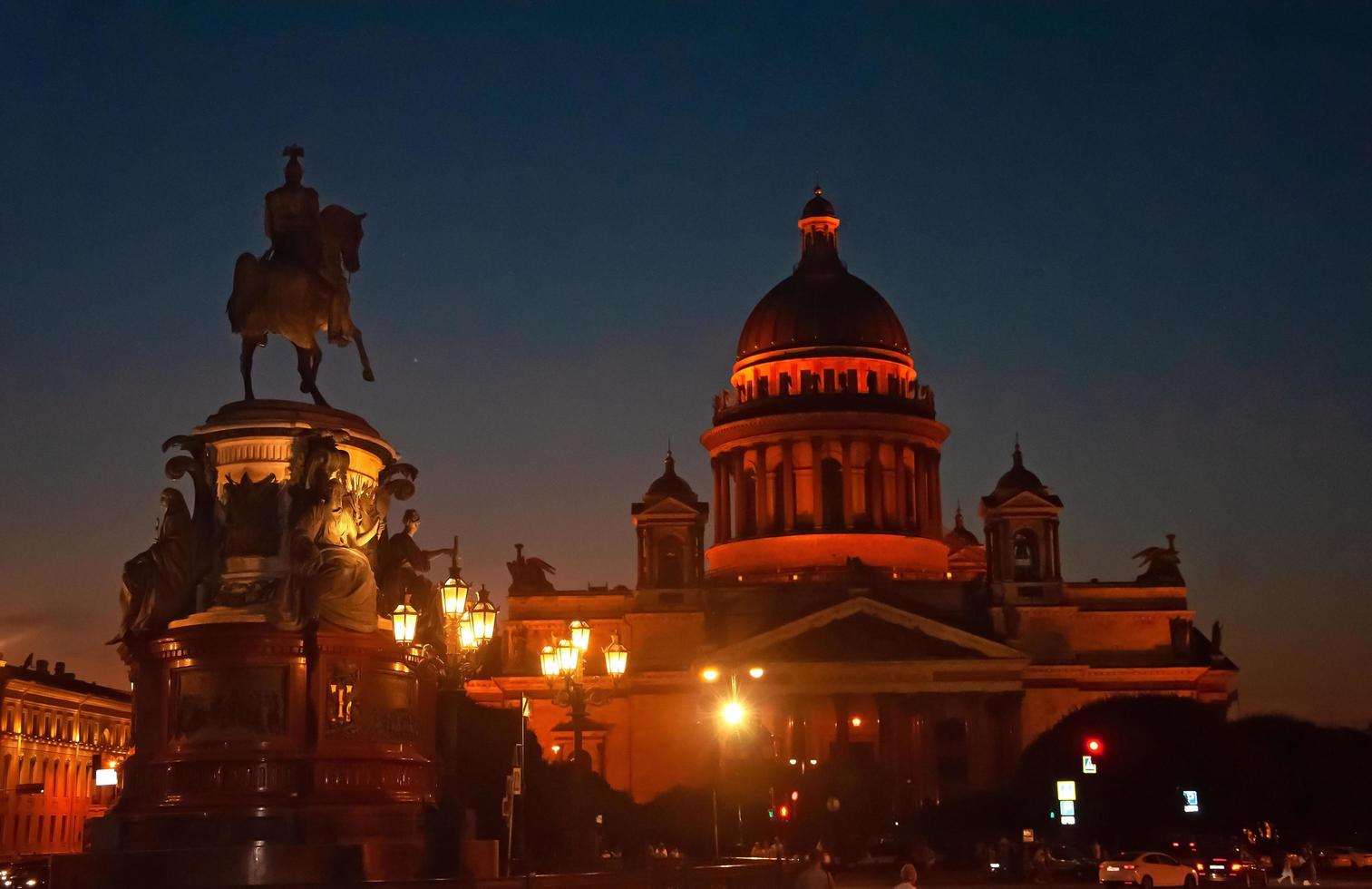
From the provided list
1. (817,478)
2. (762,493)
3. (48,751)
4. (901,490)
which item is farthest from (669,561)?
(48,751)

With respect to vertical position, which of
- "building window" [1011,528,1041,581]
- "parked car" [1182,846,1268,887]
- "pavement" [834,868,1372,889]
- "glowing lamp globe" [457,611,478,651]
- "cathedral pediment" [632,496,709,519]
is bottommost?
"pavement" [834,868,1372,889]

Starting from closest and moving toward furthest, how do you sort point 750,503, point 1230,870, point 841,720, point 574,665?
point 574,665, point 1230,870, point 841,720, point 750,503

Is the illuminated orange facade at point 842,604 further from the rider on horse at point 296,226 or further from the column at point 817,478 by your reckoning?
the rider on horse at point 296,226

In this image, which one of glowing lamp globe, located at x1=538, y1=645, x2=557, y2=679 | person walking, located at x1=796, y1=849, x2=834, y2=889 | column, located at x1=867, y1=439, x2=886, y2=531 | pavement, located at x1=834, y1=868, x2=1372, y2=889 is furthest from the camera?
column, located at x1=867, y1=439, x2=886, y2=531

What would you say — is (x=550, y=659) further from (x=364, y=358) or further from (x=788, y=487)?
(x=788, y=487)

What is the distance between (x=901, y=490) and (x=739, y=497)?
1008cm

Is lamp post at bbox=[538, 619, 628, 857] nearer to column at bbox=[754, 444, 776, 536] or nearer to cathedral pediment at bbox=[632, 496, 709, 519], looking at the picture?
cathedral pediment at bbox=[632, 496, 709, 519]

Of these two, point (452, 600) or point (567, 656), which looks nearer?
point (452, 600)

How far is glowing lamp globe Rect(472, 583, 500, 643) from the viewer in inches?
1177

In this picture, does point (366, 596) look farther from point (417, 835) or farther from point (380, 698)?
point (417, 835)

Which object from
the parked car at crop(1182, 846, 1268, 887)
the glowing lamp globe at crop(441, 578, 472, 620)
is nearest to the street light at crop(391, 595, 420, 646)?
the glowing lamp globe at crop(441, 578, 472, 620)

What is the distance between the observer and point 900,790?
103750 millimetres

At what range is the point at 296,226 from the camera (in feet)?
83.7

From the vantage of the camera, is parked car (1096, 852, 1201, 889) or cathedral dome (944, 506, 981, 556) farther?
cathedral dome (944, 506, 981, 556)
